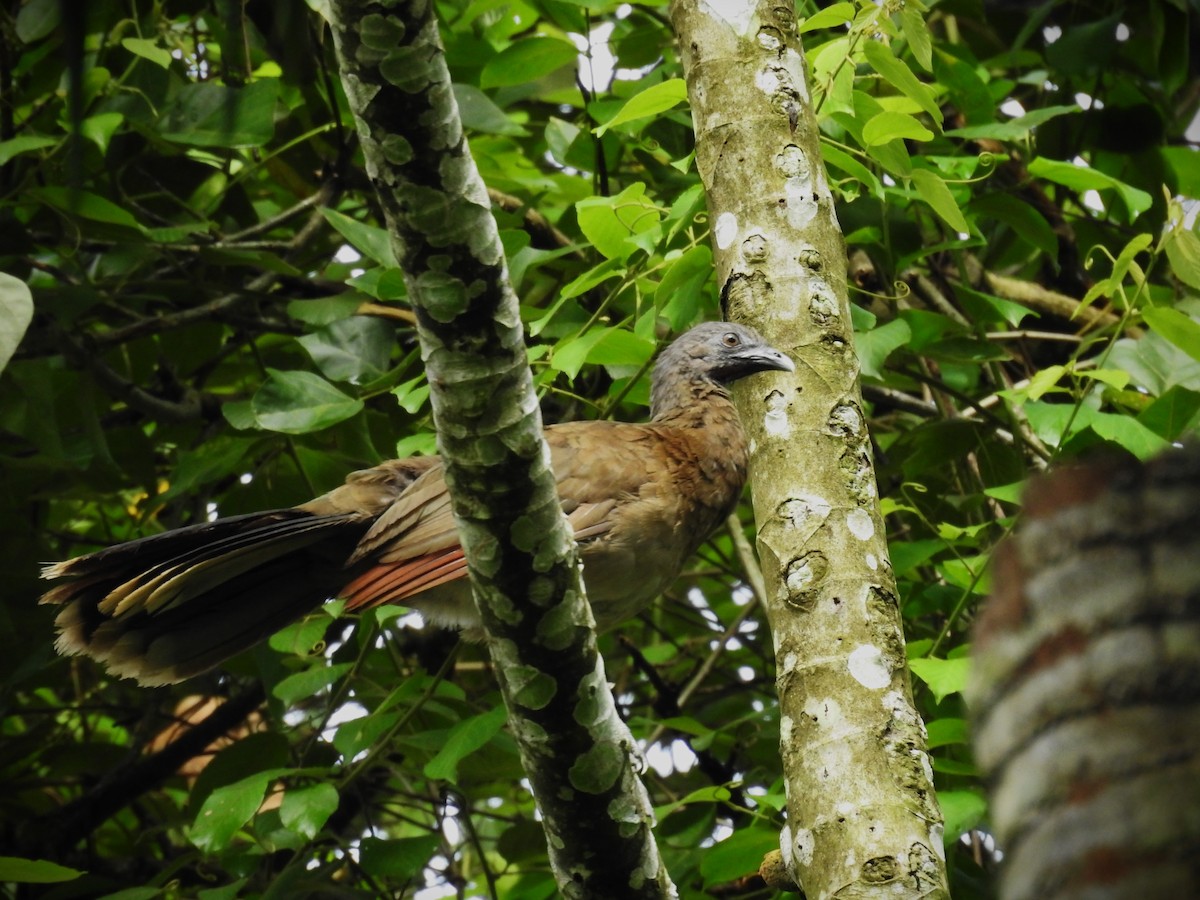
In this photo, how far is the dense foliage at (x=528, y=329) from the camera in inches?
126

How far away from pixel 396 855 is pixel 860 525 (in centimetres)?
160

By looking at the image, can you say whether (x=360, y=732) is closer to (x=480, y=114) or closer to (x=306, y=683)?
(x=306, y=683)

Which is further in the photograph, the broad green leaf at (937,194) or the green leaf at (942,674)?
the broad green leaf at (937,194)

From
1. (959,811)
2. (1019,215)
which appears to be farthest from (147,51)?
(959,811)

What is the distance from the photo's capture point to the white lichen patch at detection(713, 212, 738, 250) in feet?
9.75

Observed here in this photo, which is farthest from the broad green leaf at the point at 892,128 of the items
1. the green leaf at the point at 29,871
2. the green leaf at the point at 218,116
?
the green leaf at the point at 29,871

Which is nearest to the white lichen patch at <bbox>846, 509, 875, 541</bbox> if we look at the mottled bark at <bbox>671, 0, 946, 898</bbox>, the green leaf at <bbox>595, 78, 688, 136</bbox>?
the mottled bark at <bbox>671, 0, 946, 898</bbox>

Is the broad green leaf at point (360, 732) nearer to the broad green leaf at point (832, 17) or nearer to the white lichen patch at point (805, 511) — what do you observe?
the white lichen patch at point (805, 511)

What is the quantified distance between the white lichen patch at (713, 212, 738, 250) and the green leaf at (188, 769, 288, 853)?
167 centimetres

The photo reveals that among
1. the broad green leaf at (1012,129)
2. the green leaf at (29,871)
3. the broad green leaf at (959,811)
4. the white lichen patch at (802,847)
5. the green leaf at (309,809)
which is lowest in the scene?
the white lichen patch at (802,847)

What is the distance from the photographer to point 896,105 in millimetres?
3182

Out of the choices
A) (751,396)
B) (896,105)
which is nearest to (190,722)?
(751,396)

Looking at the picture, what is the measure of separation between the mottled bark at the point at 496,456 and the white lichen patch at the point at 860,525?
1.95ft

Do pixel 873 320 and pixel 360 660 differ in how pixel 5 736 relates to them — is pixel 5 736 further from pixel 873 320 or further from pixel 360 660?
pixel 873 320
